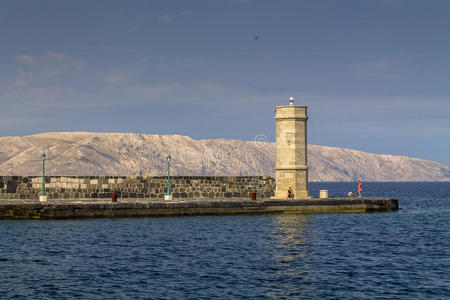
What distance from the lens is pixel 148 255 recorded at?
29.1 m

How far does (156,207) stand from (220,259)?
666 inches

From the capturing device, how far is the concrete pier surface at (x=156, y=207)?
42469 millimetres

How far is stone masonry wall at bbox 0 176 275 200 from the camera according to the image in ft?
155

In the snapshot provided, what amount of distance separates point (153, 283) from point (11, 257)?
346 inches

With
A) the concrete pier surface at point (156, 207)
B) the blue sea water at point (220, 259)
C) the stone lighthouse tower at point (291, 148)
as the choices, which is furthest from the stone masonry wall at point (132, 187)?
the blue sea water at point (220, 259)

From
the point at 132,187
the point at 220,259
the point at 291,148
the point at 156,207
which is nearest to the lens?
the point at 220,259

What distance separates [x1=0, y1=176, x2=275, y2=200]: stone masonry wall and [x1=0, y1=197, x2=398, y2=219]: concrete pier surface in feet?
4.69

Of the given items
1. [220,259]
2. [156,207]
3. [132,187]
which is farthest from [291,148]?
[220,259]

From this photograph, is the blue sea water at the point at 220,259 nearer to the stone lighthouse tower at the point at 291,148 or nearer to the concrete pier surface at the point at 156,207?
the concrete pier surface at the point at 156,207

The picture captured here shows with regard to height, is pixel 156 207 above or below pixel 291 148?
below

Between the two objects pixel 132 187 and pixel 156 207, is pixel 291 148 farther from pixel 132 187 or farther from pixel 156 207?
pixel 132 187

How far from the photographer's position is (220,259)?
28188 millimetres

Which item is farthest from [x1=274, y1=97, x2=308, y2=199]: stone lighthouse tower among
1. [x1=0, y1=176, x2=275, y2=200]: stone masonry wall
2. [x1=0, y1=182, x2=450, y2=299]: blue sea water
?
[x1=0, y1=182, x2=450, y2=299]: blue sea water

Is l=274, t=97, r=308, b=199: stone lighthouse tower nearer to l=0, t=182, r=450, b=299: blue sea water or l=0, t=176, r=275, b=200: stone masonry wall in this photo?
l=0, t=176, r=275, b=200: stone masonry wall
